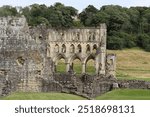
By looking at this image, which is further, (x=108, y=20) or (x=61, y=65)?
(x=108, y=20)

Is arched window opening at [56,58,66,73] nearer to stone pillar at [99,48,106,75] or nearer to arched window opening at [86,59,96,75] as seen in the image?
arched window opening at [86,59,96,75]

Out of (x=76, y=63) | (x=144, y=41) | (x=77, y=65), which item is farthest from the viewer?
(x=144, y=41)

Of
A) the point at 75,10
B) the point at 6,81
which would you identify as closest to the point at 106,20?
the point at 75,10

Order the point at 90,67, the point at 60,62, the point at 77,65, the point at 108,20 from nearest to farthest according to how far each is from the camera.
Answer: the point at 90,67, the point at 77,65, the point at 60,62, the point at 108,20

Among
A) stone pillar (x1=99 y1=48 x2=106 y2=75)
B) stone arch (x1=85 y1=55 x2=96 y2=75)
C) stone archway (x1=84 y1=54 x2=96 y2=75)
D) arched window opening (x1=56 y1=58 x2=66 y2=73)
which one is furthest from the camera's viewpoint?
stone arch (x1=85 y1=55 x2=96 y2=75)

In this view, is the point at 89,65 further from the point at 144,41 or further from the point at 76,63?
the point at 144,41

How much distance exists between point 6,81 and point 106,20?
10007 cm

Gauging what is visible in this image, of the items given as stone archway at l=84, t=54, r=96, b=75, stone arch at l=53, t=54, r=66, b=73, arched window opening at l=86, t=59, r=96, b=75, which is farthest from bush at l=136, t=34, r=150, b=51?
stone arch at l=53, t=54, r=66, b=73

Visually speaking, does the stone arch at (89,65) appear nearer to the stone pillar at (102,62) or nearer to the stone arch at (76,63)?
the stone arch at (76,63)

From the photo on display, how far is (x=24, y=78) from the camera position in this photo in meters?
34.9

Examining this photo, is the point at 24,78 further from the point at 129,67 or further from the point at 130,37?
the point at 130,37

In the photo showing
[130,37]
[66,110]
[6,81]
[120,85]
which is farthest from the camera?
[130,37]

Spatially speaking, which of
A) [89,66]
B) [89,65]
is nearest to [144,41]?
[89,65]

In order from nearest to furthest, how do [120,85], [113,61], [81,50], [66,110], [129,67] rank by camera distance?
[66,110] < [120,85] < [113,61] < [81,50] < [129,67]
